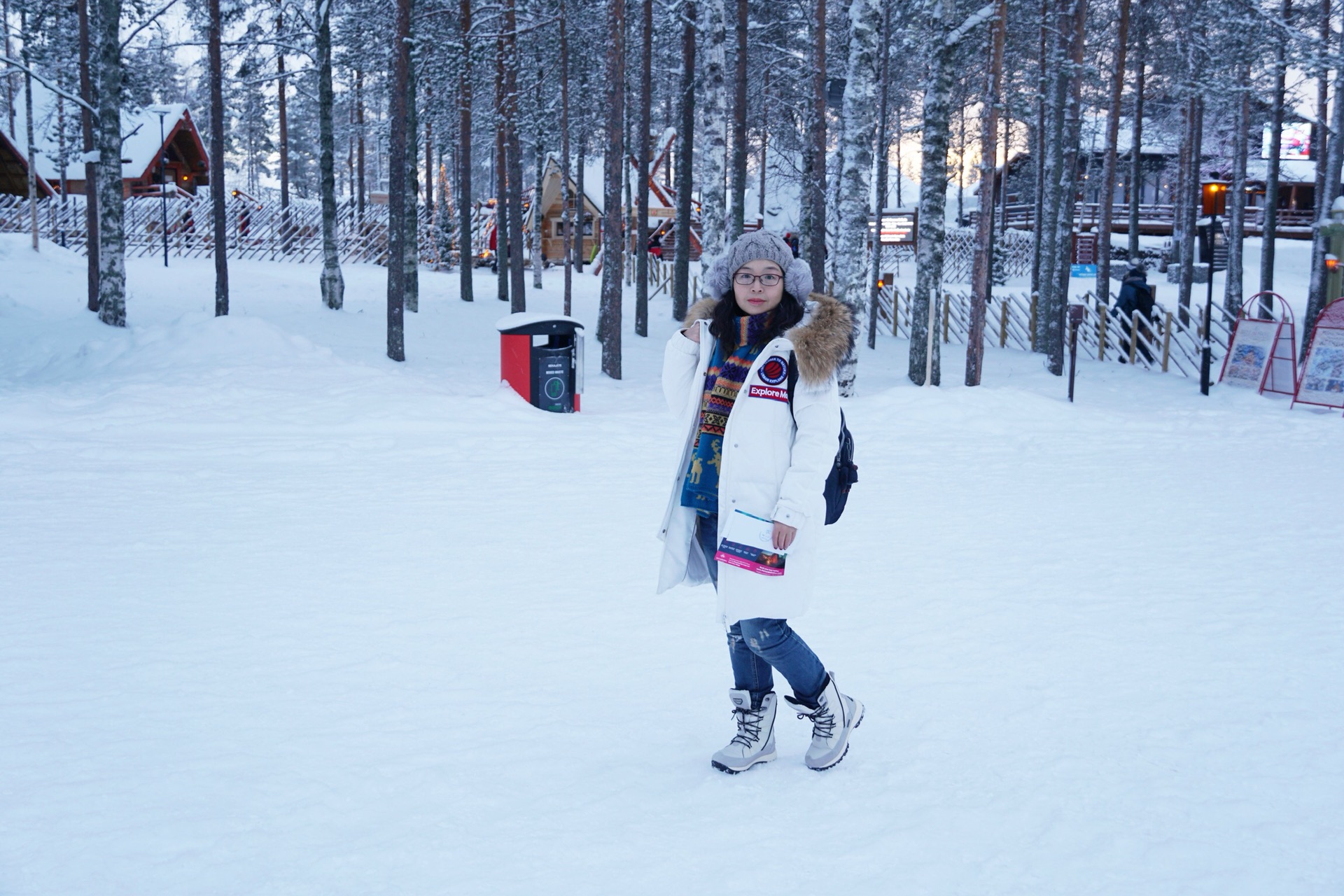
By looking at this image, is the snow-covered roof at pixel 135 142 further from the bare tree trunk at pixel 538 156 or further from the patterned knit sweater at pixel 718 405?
the patterned knit sweater at pixel 718 405

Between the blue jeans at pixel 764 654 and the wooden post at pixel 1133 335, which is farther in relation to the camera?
the wooden post at pixel 1133 335

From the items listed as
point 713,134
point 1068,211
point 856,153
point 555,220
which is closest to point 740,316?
point 856,153

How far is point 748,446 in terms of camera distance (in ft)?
10.7

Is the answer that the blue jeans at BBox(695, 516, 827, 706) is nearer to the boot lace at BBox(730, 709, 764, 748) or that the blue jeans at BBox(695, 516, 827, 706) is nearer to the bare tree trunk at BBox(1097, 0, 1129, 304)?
the boot lace at BBox(730, 709, 764, 748)

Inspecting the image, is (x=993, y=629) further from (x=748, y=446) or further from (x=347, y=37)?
(x=347, y=37)

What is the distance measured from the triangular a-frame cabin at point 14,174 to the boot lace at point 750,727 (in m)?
33.6

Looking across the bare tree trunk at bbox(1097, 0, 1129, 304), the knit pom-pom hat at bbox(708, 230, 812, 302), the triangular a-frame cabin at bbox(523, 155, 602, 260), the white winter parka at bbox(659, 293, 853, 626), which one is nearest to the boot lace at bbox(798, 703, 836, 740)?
the white winter parka at bbox(659, 293, 853, 626)

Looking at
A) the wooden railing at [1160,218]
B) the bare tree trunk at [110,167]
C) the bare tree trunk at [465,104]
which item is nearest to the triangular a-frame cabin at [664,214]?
the wooden railing at [1160,218]

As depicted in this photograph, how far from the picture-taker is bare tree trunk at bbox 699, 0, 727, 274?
14.8 m

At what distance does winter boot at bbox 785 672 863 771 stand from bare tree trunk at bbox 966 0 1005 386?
10535mm

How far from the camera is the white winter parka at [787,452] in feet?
10.5

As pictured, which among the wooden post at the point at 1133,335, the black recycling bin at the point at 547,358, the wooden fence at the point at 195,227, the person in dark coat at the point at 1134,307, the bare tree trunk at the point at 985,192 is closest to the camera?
the black recycling bin at the point at 547,358

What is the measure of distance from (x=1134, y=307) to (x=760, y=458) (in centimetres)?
1731

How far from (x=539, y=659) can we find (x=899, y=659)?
1.54 m
